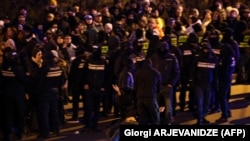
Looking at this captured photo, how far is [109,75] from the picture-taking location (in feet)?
45.5

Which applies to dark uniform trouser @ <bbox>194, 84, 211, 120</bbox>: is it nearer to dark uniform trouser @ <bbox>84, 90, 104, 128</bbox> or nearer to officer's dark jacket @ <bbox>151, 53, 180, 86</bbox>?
officer's dark jacket @ <bbox>151, 53, 180, 86</bbox>

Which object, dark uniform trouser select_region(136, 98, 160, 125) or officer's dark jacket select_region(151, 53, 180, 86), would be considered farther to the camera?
officer's dark jacket select_region(151, 53, 180, 86)

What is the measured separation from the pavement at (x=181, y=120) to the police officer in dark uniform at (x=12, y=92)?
1.55 ft

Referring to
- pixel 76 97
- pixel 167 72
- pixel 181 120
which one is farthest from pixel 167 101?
pixel 76 97

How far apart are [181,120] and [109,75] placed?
192cm

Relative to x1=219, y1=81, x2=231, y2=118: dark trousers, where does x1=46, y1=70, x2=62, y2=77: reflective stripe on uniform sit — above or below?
above

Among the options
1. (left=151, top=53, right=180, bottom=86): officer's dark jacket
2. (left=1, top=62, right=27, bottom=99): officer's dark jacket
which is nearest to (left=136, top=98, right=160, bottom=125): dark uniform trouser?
(left=151, top=53, right=180, bottom=86): officer's dark jacket

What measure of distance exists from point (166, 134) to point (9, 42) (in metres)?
6.46

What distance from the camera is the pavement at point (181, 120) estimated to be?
13.0m

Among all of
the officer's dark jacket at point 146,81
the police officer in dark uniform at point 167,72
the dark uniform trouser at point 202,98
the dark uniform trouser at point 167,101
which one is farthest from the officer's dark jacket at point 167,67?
the officer's dark jacket at point 146,81

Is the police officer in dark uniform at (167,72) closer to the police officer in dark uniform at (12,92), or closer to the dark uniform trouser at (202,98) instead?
the dark uniform trouser at (202,98)

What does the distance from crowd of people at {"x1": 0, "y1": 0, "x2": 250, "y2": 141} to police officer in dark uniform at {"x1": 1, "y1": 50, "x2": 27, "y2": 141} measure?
0.02m

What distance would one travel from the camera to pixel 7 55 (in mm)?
12250

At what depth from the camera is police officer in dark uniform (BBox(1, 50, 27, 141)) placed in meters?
12.3
